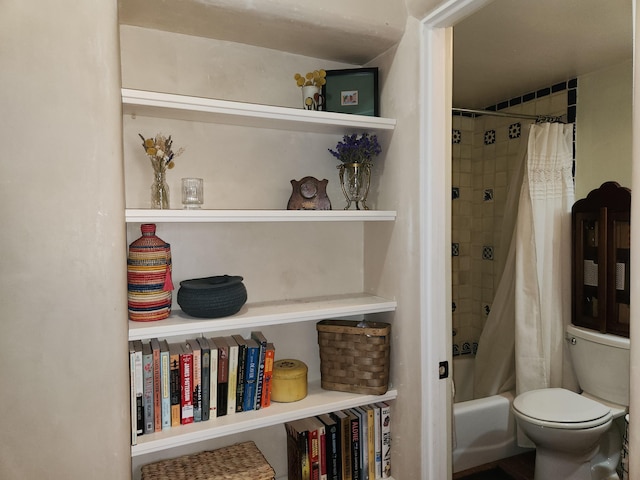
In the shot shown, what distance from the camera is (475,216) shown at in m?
3.22

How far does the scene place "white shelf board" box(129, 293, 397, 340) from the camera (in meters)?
1.27

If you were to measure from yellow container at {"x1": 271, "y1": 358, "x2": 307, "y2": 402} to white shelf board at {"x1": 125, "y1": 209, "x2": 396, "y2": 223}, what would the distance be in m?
0.54

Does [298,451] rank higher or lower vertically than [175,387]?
lower

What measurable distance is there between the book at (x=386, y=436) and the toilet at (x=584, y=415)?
88 cm

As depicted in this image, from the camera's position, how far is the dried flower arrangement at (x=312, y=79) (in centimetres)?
156

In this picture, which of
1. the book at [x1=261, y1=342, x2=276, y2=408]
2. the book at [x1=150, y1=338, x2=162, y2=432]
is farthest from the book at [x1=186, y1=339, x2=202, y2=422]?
the book at [x1=261, y1=342, x2=276, y2=408]

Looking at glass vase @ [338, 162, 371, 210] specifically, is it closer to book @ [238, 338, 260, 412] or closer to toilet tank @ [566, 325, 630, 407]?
book @ [238, 338, 260, 412]

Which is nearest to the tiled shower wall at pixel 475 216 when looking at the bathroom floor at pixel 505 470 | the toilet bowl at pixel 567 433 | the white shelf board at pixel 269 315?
the bathroom floor at pixel 505 470

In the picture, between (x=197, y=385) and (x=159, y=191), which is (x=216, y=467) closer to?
(x=197, y=385)

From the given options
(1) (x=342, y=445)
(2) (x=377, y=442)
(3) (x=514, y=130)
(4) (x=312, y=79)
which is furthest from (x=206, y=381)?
(3) (x=514, y=130)

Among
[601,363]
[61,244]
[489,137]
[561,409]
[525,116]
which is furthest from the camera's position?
[489,137]

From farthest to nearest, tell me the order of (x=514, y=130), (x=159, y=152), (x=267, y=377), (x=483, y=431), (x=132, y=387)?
(x=514, y=130), (x=483, y=431), (x=267, y=377), (x=159, y=152), (x=132, y=387)

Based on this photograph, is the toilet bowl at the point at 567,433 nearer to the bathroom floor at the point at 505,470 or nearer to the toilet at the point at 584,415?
the toilet at the point at 584,415

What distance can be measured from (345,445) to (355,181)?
0.96 m
